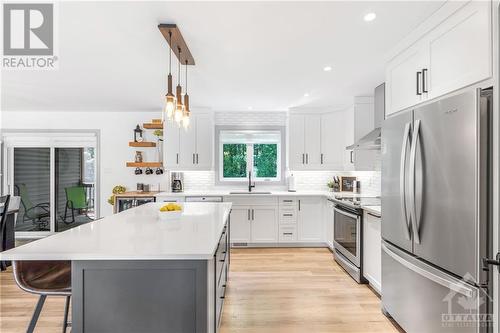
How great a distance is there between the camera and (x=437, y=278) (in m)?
1.70

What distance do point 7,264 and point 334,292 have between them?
431 centimetres

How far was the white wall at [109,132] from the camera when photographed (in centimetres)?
505

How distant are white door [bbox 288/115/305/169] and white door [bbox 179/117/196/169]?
1.75 metres


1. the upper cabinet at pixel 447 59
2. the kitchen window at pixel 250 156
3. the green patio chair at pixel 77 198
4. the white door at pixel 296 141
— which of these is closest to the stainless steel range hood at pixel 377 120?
the upper cabinet at pixel 447 59

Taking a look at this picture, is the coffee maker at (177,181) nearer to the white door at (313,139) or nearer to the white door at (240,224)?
the white door at (240,224)

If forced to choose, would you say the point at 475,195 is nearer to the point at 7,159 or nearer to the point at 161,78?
the point at 161,78

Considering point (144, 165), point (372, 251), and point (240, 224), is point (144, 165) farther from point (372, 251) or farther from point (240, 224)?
point (372, 251)

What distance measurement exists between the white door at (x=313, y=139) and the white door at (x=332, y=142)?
0.07m

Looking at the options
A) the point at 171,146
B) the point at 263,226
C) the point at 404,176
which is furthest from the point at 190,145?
the point at 404,176

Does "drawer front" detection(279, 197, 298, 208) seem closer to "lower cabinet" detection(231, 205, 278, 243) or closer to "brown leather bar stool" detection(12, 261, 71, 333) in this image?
"lower cabinet" detection(231, 205, 278, 243)

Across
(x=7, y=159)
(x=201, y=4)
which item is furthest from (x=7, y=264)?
(x=201, y=4)

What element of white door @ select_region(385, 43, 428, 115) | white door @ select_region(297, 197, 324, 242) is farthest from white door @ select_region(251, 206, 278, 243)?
white door @ select_region(385, 43, 428, 115)

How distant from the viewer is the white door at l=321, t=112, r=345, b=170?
468 cm

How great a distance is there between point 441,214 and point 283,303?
1.71 m
